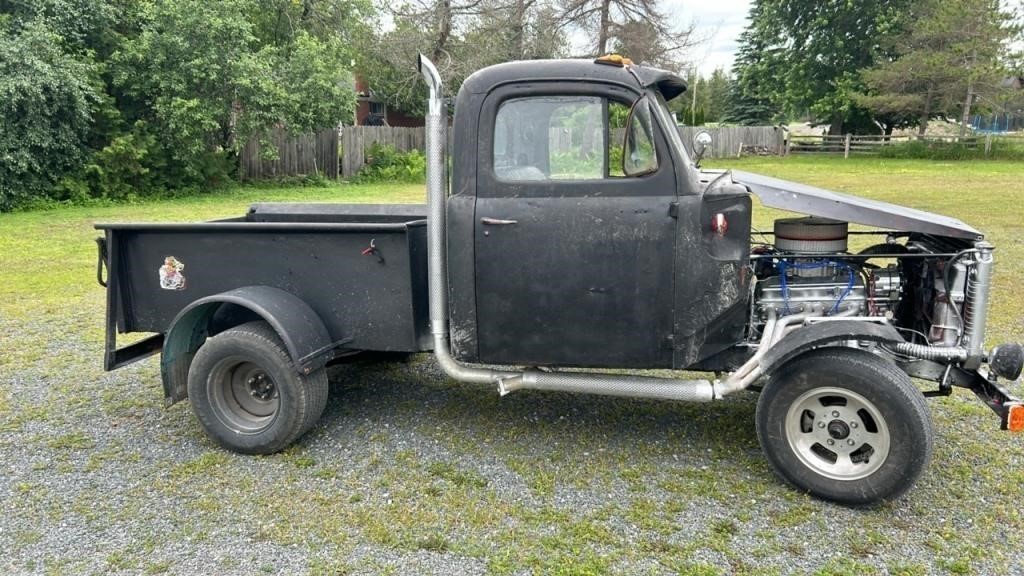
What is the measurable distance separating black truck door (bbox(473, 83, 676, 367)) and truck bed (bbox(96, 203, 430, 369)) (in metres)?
0.49

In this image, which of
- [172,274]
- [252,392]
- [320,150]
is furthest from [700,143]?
[320,150]

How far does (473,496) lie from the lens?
4.12 meters

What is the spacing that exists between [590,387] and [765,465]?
3.54ft

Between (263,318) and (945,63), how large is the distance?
34996 mm

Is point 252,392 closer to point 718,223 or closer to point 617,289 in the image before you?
point 617,289

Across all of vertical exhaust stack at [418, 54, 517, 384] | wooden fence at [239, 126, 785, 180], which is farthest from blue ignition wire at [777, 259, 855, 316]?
wooden fence at [239, 126, 785, 180]

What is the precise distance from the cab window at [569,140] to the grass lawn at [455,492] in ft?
5.46

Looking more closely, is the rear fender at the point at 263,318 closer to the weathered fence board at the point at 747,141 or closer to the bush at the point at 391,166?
the bush at the point at 391,166

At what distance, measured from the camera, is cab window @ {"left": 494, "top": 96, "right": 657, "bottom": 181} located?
13.6ft

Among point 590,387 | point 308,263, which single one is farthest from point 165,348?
point 590,387

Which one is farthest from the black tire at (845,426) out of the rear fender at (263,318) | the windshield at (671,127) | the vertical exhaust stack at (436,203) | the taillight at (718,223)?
the rear fender at (263,318)

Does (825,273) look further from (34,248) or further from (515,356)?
(34,248)

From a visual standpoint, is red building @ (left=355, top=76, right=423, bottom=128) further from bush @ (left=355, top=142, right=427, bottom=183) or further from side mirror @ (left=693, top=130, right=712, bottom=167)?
Result: side mirror @ (left=693, top=130, right=712, bottom=167)

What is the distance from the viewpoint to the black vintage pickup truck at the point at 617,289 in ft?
13.1
